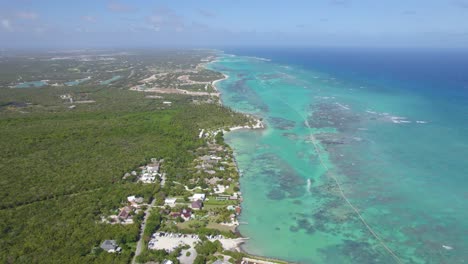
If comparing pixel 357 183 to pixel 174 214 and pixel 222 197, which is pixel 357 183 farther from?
pixel 174 214

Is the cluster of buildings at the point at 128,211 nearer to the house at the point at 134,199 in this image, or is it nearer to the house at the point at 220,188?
the house at the point at 134,199

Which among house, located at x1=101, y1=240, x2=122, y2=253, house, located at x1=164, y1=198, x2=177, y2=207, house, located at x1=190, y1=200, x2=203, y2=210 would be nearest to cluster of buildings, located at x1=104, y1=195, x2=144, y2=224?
house, located at x1=164, y1=198, x2=177, y2=207

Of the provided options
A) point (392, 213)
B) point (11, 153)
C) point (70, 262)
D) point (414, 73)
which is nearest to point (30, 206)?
point (70, 262)

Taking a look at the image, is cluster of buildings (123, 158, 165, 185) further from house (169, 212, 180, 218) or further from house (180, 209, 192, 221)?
Answer: house (180, 209, 192, 221)

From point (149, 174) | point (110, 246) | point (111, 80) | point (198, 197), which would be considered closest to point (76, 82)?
point (111, 80)

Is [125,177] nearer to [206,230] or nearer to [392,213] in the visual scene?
[206,230]

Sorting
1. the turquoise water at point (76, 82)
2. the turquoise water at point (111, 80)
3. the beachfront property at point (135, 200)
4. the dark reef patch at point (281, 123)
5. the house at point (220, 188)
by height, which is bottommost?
the beachfront property at point (135, 200)

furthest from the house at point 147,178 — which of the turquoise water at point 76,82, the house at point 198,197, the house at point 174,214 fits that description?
the turquoise water at point 76,82
